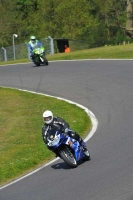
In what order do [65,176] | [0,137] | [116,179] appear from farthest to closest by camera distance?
[0,137] → [65,176] → [116,179]

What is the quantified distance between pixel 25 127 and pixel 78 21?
126 ft

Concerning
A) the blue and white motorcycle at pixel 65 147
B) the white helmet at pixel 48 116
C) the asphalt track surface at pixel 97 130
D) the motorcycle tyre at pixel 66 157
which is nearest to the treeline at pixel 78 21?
the asphalt track surface at pixel 97 130

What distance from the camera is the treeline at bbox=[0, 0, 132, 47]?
2018 inches

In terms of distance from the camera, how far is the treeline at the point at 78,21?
5125 cm

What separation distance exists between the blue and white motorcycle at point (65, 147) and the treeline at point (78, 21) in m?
35.5

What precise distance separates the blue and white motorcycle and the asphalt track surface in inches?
8.2

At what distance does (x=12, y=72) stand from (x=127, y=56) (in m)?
5.77

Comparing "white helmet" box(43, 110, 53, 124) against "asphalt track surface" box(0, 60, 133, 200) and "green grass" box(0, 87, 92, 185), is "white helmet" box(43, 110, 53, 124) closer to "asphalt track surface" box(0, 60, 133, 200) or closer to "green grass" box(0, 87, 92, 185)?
"asphalt track surface" box(0, 60, 133, 200)

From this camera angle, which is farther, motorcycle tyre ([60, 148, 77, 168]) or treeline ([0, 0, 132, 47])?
treeline ([0, 0, 132, 47])

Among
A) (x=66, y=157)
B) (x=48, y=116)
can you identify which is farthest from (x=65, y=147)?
(x=48, y=116)

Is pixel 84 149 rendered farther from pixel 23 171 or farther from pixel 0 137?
pixel 0 137

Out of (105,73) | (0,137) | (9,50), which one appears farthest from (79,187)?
(9,50)

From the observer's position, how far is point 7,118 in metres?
18.9

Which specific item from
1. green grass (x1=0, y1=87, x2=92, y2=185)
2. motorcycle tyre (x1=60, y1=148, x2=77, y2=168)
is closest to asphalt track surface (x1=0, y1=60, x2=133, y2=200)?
motorcycle tyre (x1=60, y1=148, x2=77, y2=168)
